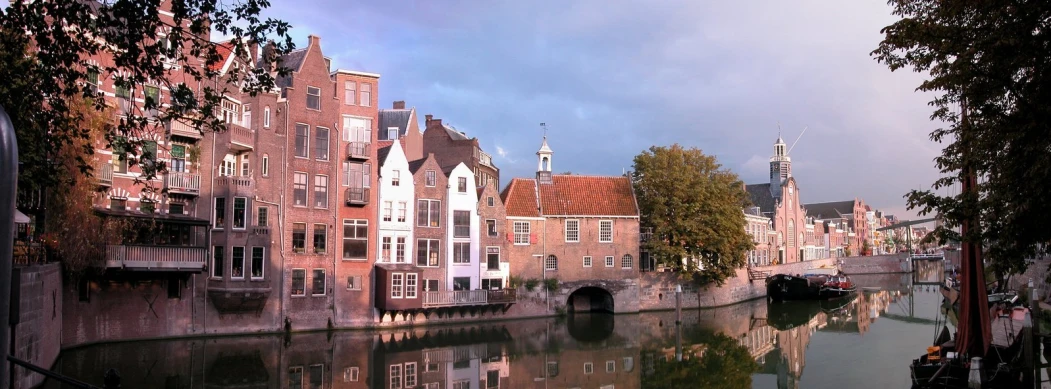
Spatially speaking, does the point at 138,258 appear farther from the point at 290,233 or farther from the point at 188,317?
the point at 290,233

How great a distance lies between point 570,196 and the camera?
175ft

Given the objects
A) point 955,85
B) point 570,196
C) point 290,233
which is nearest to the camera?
point 955,85

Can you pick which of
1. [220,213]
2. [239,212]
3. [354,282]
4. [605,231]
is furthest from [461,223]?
[220,213]

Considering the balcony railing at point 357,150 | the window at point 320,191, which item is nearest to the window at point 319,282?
the window at point 320,191

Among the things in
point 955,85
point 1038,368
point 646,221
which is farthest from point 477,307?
point 955,85

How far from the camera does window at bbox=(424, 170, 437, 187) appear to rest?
4603cm

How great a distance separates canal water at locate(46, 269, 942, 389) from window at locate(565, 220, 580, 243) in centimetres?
562

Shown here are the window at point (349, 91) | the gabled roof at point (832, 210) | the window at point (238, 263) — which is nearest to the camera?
the window at point (238, 263)

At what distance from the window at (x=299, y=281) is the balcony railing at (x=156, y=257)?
5395 mm

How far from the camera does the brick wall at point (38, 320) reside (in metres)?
19.8

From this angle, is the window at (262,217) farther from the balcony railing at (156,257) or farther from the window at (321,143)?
the window at (321,143)

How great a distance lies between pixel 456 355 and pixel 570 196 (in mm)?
21664

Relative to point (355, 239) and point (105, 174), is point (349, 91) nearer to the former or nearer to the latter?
point (355, 239)

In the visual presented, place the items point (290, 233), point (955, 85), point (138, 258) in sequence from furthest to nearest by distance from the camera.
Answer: point (290, 233)
point (138, 258)
point (955, 85)
